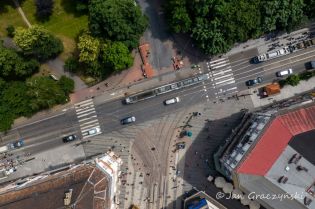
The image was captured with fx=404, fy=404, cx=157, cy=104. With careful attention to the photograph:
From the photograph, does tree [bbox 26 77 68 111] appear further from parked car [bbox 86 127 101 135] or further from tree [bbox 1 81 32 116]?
parked car [bbox 86 127 101 135]

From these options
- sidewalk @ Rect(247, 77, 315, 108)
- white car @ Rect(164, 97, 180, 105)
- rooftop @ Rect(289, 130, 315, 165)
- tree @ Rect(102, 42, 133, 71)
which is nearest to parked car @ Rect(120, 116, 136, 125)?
white car @ Rect(164, 97, 180, 105)

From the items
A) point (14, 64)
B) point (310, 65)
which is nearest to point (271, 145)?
point (310, 65)

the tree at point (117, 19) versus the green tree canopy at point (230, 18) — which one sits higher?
the tree at point (117, 19)

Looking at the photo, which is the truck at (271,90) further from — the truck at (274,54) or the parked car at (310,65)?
the parked car at (310,65)

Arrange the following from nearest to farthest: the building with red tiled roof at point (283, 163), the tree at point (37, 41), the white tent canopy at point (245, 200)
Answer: the building with red tiled roof at point (283, 163), the tree at point (37, 41), the white tent canopy at point (245, 200)

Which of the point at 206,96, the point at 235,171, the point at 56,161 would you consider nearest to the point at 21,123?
the point at 56,161

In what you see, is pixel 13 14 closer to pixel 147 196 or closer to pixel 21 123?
pixel 21 123

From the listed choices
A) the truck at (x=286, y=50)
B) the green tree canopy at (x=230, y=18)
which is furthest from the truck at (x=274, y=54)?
the green tree canopy at (x=230, y=18)
